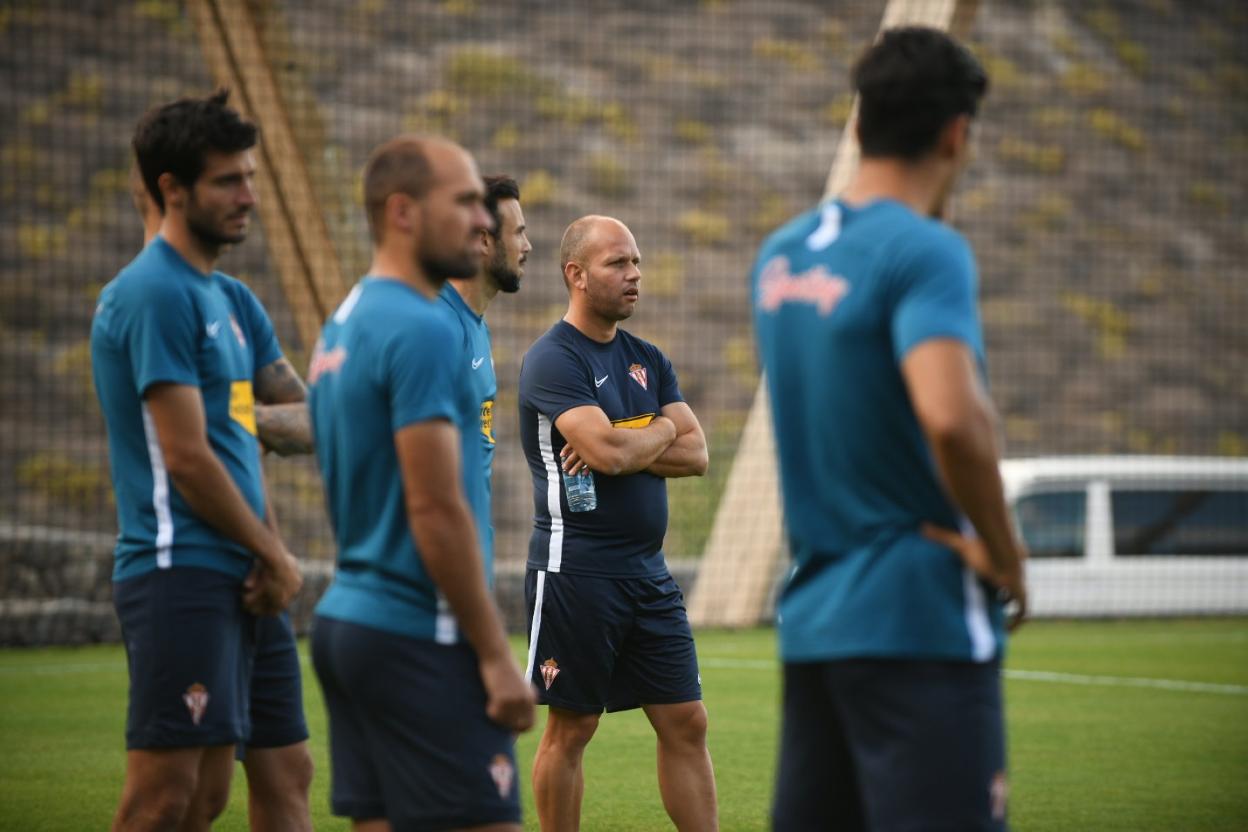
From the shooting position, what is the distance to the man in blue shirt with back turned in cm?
286

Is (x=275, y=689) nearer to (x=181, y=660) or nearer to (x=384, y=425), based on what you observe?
(x=181, y=660)

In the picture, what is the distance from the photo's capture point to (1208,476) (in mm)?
15469

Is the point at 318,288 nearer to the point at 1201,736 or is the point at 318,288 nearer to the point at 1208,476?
the point at 1201,736

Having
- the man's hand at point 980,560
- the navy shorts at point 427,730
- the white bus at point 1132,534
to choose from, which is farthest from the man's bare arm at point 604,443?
the white bus at point 1132,534

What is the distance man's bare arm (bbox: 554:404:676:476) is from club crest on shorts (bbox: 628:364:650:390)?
263mm

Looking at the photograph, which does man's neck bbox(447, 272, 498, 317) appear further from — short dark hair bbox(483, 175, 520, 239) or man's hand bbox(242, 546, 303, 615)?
man's hand bbox(242, 546, 303, 615)

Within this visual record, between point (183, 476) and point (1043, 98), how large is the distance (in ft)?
83.2

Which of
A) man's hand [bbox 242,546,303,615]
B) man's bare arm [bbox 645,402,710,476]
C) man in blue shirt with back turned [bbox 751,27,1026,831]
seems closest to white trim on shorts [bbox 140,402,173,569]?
man's hand [bbox 242,546,303,615]

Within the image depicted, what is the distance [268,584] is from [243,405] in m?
0.45

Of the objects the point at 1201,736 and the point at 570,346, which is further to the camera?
the point at 1201,736

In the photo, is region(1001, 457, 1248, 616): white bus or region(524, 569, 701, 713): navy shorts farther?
region(1001, 457, 1248, 616): white bus

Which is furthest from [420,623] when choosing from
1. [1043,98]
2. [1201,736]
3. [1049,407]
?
[1043,98]

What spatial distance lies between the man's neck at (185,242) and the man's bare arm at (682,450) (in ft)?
6.24

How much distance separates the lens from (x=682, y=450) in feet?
17.9
